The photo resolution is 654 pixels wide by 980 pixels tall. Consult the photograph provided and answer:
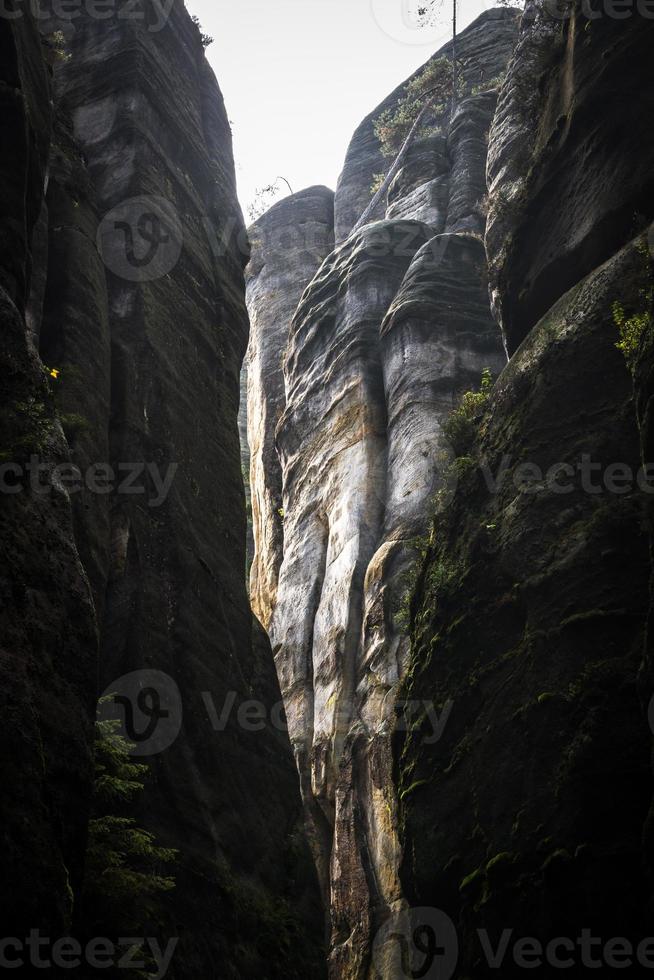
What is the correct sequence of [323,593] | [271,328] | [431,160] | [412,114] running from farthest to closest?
[412,114]
[271,328]
[431,160]
[323,593]

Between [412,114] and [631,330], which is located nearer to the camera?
[631,330]

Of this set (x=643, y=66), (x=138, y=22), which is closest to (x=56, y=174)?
(x=138, y=22)

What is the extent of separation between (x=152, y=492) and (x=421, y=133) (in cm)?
2463

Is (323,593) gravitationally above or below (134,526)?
above

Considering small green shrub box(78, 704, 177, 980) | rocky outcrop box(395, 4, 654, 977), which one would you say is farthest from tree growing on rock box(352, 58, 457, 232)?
small green shrub box(78, 704, 177, 980)

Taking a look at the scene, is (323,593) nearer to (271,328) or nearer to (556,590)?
(556,590)

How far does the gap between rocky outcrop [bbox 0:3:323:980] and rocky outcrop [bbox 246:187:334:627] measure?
995 centimetres

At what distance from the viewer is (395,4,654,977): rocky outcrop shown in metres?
8.90

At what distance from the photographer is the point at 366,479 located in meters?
19.9

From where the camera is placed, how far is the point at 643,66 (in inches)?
468

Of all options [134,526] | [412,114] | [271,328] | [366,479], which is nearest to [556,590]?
[134,526]

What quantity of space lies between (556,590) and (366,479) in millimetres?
9914

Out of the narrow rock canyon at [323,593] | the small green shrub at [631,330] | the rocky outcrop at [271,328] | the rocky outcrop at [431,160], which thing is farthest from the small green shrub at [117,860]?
the rocky outcrop at [431,160]

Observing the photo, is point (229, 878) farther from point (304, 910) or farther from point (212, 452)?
point (212, 452)
